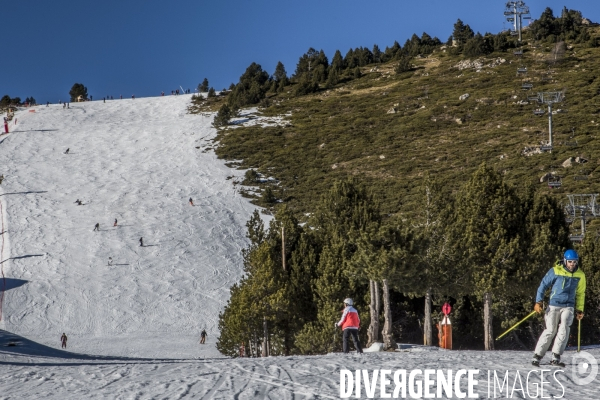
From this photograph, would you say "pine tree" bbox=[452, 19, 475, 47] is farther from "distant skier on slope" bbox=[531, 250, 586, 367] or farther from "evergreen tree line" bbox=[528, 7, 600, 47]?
"distant skier on slope" bbox=[531, 250, 586, 367]

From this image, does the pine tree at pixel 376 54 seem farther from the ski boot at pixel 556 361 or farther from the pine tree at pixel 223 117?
the ski boot at pixel 556 361

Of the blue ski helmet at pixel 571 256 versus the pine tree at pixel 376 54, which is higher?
the pine tree at pixel 376 54

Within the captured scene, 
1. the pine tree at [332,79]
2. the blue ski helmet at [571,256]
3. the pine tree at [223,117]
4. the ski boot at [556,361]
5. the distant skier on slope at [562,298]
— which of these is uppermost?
the pine tree at [332,79]

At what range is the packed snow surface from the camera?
10.8 metres

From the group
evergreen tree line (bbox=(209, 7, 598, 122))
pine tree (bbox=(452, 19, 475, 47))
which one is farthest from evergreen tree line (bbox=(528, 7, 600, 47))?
pine tree (bbox=(452, 19, 475, 47))

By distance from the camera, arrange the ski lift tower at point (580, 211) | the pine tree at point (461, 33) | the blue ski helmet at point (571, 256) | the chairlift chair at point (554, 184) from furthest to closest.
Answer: the pine tree at point (461, 33), the chairlift chair at point (554, 184), the ski lift tower at point (580, 211), the blue ski helmet at point (571, 256)

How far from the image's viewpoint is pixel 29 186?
218 ft

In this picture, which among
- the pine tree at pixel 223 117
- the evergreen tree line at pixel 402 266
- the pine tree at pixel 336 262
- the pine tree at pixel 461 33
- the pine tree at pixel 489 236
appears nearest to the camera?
the evergreen tree line at pixel 402 266

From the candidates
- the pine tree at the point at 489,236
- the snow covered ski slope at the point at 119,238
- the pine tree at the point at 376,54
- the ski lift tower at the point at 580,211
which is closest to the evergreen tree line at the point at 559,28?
the pine tree at the point at 376,54

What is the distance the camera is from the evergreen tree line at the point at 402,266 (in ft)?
81.7

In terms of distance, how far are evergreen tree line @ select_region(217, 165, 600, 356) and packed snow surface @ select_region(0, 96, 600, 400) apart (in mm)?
5215

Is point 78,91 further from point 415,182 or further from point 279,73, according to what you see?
point 415,182

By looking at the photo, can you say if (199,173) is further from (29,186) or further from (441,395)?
(441,395)

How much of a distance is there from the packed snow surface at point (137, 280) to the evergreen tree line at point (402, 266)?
5215 millimetres
